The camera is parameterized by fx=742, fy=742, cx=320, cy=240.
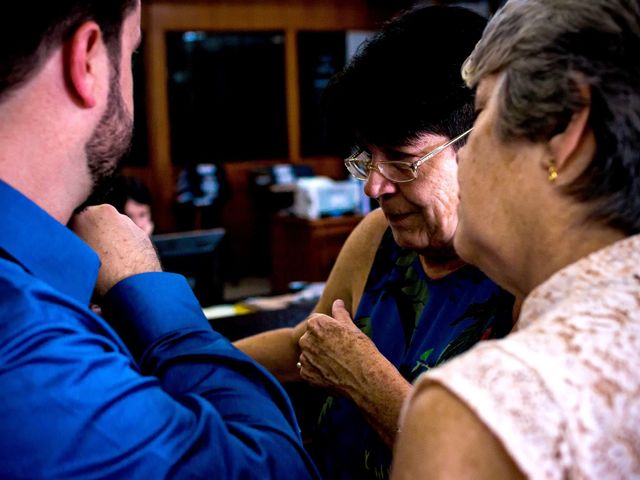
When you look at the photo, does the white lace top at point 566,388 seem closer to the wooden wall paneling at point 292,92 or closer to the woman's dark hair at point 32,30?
the woman's dark hair at point 32,30

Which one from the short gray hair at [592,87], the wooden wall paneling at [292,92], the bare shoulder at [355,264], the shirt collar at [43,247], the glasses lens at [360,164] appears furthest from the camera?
the wooden wall paneling at [292,92]

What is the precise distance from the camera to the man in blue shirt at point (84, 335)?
33.4 inches

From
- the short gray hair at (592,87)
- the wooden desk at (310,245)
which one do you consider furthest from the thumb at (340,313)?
the wooden desk at (310,245)

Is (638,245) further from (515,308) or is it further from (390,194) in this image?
(390,194)

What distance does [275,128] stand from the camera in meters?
9.95

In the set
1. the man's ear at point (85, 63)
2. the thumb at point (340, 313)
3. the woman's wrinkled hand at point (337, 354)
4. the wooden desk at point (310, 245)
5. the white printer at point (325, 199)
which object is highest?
the man's ear at point (85, 63)

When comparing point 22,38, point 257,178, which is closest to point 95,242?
point 22,38

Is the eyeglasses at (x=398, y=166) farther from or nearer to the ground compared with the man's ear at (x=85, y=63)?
nearer to the ground

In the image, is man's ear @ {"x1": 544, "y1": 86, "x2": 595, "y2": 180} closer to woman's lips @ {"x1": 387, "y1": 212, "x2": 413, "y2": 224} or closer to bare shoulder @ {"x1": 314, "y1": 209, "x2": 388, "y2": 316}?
woman's lips @ {"x1": 387, "y1": 212, "x2": 413, "y2": 224}

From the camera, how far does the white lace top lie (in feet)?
2.28

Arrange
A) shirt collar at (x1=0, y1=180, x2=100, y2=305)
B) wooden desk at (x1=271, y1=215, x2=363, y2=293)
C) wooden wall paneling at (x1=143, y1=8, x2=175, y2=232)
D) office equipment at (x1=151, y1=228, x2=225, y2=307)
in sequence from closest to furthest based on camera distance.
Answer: shirt collar at (x1=0, y1=180, x2=100, y2=305) → office equipment at (x1=151, y1=228, x2=225, y2=307) → wooden desk at (x1=271, y1=215, x2=363, y2=293) → wooden wall paneling at (x1=143, y1=8, x2=175, y2=232)

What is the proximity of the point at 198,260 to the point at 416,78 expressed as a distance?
225 cm

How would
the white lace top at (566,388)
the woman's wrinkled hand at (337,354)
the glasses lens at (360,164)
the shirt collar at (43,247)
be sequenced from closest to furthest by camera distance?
1. the white lace top at (566,388)
2. the shirt collar at (43,247)
3. the woman's wrinkled hand at (337,354)
4. the glasses lens at (360,164)

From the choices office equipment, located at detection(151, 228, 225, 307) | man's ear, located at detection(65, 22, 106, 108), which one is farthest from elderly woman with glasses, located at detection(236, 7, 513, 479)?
office equipment, located at detection(151, 228, 225, 307)
